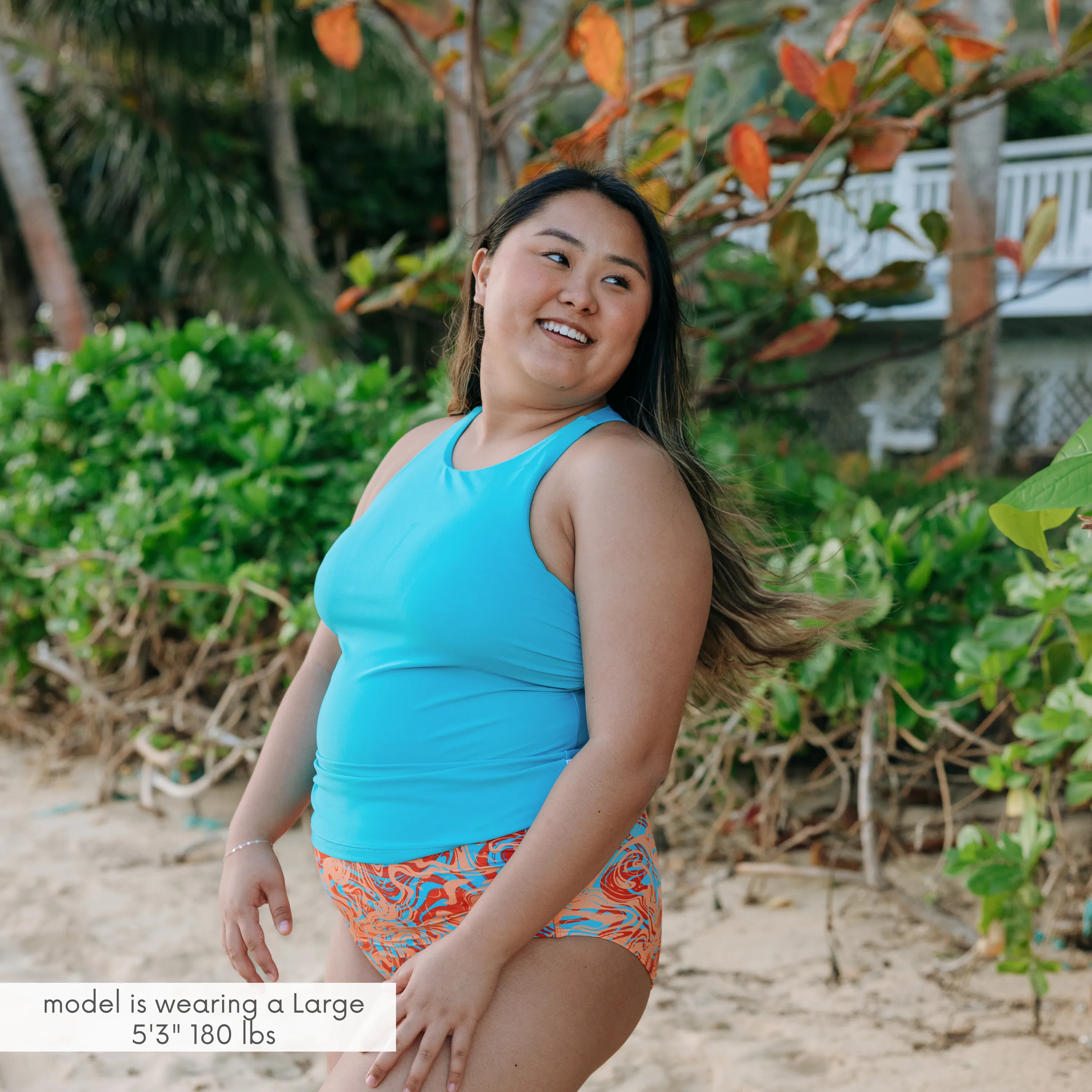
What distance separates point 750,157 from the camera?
2682 mm

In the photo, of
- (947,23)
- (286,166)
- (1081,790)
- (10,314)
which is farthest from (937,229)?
(10,314)

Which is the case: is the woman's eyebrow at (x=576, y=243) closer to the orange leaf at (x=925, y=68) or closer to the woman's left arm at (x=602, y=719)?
the woman's left arm at (x=602, y=719)

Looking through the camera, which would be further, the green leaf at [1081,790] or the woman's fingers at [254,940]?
the green leaf at [1081,790]

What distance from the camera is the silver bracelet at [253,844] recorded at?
141 centimetres

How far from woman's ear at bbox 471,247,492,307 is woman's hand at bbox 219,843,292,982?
0.80 meters

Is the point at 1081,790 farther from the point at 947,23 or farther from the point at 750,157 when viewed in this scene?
the point at 947,23

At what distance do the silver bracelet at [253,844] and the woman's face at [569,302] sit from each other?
679 mm

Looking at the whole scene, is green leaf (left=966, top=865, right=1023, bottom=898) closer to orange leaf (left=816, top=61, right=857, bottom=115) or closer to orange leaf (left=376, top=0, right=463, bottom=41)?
orange leaf (left=816, top=61, right=857, bottom=115)

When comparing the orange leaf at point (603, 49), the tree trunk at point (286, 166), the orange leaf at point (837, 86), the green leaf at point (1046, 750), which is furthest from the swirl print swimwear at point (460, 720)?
the tree trunk at point (286, 166)

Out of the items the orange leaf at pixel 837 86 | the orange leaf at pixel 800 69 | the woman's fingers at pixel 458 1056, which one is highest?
the orange leaf at pixel 800 69

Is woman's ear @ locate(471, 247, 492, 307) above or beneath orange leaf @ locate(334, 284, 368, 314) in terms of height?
above

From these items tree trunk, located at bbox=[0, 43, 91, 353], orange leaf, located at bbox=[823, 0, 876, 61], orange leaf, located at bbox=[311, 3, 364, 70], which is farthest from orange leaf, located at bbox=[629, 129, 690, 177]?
tree trunk, located at bbox=[0, 43, 91, 353]

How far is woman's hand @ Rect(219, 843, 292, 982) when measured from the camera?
1.36 metres

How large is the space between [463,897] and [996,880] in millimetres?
1272
